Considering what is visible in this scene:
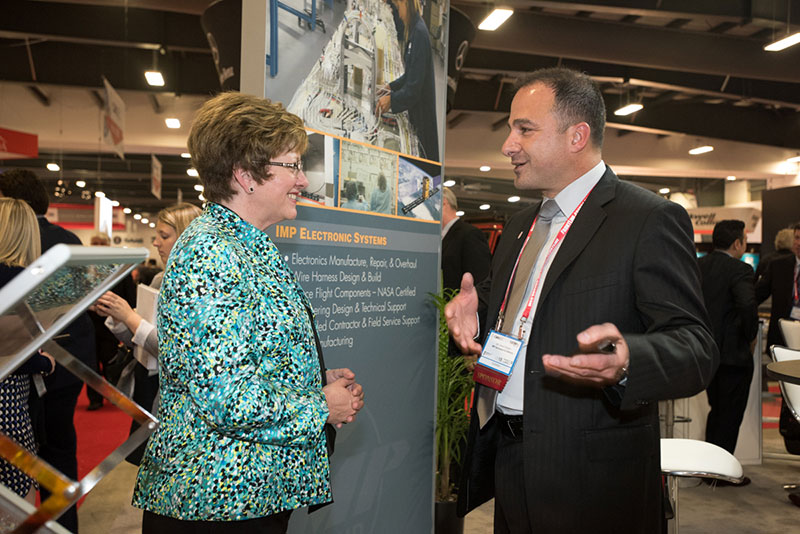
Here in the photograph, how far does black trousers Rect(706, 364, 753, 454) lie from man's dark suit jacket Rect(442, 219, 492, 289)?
6.40 feet

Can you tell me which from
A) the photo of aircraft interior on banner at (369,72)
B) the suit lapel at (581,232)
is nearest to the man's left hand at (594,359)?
the suit lapel at (581,232)

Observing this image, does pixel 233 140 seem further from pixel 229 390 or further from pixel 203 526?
pixel 203 526

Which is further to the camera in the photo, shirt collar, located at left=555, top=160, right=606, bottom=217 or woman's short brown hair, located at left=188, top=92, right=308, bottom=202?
shirt collar, located at left=555, top=160, right=606, bottom=217

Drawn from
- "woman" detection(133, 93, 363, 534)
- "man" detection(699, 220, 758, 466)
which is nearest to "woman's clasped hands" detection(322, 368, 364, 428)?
"woman" detection(133, 93, 363, 534)

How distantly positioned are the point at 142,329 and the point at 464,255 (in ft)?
7.08

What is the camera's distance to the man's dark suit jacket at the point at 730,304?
4.52 meters

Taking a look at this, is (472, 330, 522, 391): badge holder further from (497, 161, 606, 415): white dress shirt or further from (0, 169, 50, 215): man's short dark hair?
(0, 169, 50, 215): man's short dark hair

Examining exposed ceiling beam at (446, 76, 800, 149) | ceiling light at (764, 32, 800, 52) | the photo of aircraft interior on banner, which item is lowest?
the photo of aircraft interior on banner

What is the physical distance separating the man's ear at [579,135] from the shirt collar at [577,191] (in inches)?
3.3

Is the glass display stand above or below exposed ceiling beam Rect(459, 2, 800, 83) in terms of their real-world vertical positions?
below

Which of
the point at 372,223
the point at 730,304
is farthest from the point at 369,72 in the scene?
the point at 730,304

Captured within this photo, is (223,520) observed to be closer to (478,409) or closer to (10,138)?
(478,409)

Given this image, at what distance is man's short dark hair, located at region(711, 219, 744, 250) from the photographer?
4.63 m

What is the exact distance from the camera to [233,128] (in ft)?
4.96
